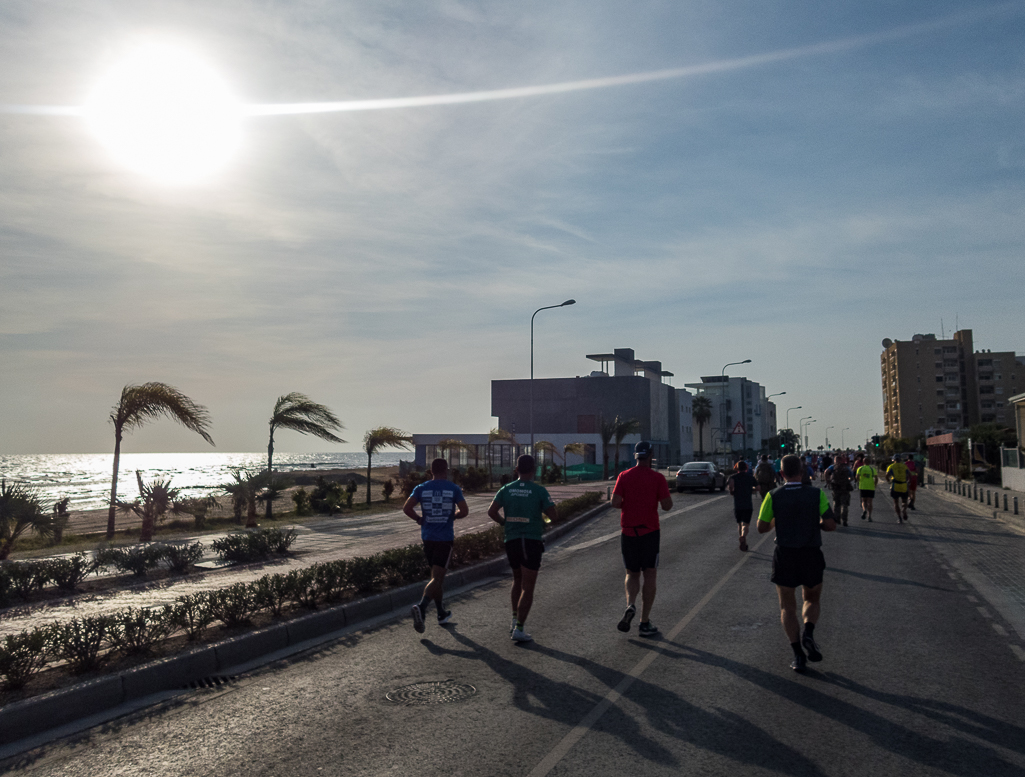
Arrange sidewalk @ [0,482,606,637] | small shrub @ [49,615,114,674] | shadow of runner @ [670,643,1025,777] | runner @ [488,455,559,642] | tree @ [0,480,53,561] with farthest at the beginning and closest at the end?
tree @ [0,480,53,561]
sidewalk @ [0,482,606,637]
runner @ [488,455,559,642]
small shrub @ [49,615,114,674]
shadow of runner @ [670,643,1025,777]

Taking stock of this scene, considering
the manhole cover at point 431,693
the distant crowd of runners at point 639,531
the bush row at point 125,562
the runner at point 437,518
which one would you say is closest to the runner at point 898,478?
the distant crowd of runners at point 639,531

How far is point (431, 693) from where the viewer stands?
6309mm

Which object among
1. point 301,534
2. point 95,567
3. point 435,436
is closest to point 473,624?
point 95,567

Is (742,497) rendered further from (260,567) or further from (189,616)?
(189,616)

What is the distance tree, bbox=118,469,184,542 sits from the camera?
1800 cm

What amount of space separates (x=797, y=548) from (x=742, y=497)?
9323 mm

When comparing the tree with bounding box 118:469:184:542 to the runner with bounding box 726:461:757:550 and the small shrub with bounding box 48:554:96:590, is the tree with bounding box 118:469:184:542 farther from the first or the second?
the runner with bounding box 726:461:757:550

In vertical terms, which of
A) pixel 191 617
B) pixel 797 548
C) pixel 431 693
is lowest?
pixel 431 693

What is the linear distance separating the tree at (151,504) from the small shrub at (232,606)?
33.9 ft

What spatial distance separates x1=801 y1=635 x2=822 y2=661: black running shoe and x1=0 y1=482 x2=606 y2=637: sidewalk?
24.9ft

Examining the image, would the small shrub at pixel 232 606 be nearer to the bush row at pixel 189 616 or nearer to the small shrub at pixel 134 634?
the bush row at pixel 189 616

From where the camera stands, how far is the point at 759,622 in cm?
888

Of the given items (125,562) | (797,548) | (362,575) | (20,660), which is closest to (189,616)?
(20,660)

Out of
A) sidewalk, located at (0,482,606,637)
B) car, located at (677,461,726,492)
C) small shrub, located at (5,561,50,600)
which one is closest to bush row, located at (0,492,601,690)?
→ sidewalk, located at (0,482,606,637)
